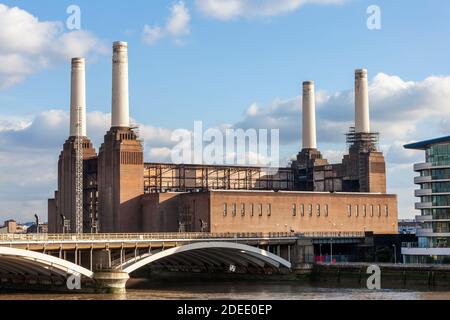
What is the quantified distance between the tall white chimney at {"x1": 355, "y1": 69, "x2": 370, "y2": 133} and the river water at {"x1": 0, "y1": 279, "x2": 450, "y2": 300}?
4376 cm

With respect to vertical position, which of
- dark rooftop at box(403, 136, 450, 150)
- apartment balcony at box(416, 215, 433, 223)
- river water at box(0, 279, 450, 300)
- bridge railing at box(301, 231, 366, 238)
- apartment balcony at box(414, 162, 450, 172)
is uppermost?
dark rooftop at box(403, 136, 450, 150)

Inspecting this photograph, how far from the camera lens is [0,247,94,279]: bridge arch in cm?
6328

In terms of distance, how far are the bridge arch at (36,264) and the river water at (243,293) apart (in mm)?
1962

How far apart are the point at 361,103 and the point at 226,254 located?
1754 inches

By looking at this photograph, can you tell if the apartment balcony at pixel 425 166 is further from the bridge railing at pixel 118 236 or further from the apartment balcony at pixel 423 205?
the bridge railing at pixel 118 236

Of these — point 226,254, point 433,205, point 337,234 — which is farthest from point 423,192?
point 337,234

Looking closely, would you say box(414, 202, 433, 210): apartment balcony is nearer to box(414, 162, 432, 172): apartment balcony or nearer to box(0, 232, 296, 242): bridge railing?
box(414, 162, 432, 172): apartment balcony

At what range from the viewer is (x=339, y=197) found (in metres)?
119

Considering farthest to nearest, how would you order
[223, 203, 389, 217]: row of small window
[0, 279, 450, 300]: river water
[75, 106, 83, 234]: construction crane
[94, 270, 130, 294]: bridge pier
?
[75, 106, 83, 234]: construction crane, [223, 203, 389, 217]: row of small window, [94, 270, 130, 294]: bridge pier, [0, 279, 450, 300]: river water

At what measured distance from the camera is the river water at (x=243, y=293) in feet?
219

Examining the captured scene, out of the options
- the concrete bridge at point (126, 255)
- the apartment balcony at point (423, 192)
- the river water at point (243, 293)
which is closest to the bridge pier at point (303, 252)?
the concrete bridge at point (126, 255)

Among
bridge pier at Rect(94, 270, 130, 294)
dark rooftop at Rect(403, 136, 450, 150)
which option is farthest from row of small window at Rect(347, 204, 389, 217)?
bridge pier at Rect(94, 270, 130, 294)
